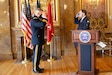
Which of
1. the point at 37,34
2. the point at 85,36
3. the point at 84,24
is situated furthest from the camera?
the point at 84,24

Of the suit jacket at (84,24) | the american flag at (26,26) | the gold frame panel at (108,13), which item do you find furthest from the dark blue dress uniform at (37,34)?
the gold frame panel at (108,13)

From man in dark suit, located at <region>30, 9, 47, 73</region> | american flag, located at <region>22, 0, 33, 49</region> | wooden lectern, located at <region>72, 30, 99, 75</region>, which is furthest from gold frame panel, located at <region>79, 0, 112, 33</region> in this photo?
wooden lectern, located at <region>72, 30, 99, 75</region>

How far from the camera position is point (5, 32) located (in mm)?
7094

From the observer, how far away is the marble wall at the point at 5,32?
23.1 ft

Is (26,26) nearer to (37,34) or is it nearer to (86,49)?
(37,34)

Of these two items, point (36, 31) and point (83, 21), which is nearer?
point (36, 31)

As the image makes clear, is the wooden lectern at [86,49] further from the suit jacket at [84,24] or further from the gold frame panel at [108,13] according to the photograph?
the gold frame panel at [108,13]

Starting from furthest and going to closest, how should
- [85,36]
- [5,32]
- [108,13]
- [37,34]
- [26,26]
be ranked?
[108,13]
[5,32]
[26,26]
[37,34]
[85,36]

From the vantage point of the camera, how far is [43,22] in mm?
5379

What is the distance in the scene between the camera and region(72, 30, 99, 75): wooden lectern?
194 inches

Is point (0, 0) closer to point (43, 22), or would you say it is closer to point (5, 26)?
point (5, 26)

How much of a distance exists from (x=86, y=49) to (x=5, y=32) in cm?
313

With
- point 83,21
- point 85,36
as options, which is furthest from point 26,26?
point 85,36

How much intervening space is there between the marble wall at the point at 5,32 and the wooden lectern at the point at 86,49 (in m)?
2.83
